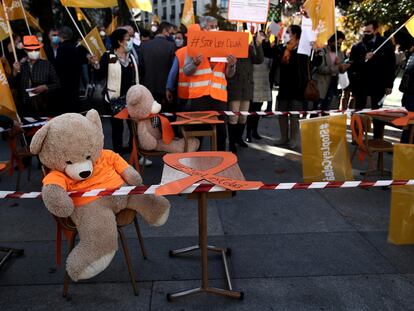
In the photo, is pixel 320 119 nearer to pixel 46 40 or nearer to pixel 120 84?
pixel 120 84

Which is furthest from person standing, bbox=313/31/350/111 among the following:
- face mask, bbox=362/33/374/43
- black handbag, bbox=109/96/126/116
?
black handbag, bbox=109/96/126/116

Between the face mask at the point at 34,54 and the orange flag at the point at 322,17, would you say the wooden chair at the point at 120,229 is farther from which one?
the orange flag at the point at 322,17

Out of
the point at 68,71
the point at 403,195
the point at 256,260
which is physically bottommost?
the point at 256,260

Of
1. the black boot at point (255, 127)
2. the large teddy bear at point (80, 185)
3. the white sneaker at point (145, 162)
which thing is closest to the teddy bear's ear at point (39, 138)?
the large teddy bear at point (80, 185)

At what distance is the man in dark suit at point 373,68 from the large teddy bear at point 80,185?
561 centimetres

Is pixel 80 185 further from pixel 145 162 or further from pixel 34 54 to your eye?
pixel 34 54

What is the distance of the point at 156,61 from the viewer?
22.9ft

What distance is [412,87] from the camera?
5.44m

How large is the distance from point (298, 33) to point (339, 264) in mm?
4507

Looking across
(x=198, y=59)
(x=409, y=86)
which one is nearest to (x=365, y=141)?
(x=409, y=86)

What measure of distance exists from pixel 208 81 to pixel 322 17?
7.13 feet

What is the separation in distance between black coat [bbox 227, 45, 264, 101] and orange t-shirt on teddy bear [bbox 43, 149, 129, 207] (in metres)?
3.88

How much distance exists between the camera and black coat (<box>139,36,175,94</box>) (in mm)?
6949

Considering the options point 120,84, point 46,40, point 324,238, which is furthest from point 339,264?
point 46,40
